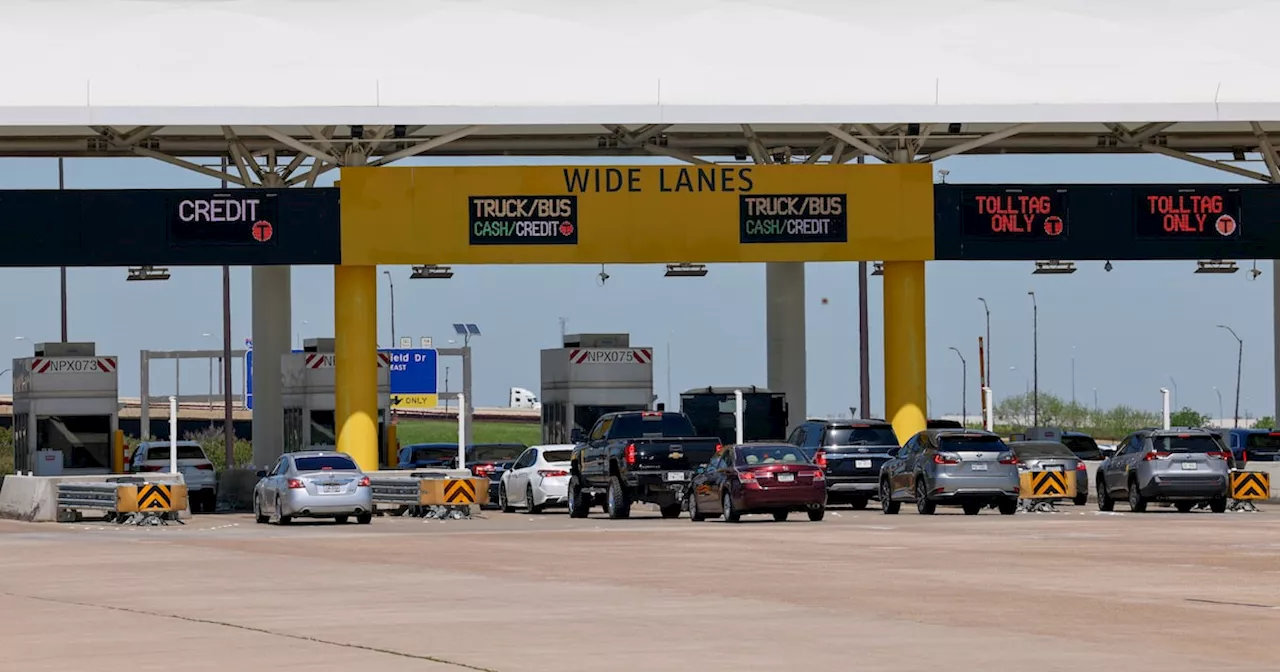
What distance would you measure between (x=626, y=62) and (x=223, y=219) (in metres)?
8.15

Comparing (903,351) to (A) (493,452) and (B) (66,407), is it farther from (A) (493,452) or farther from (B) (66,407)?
(B) (66,407)

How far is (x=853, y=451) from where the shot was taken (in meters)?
41.5

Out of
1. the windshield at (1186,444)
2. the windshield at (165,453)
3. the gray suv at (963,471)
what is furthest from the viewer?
the windshield at (165,453)

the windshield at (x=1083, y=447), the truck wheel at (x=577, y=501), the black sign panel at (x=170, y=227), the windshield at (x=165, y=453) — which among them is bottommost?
the truck wheel at (x=577, y=501)

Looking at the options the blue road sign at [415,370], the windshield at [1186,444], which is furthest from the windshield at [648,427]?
the blue road sign at [415,370]

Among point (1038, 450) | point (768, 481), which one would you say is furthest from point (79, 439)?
point (768, 481)

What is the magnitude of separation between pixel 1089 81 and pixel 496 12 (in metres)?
11.5

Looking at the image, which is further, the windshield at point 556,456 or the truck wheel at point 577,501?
the windshield at point 556,456

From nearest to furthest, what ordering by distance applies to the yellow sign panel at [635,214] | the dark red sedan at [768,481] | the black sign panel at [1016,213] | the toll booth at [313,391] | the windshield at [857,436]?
the dark red sedan at [768,481], the windshield at [857,436], the yellow sign panel at [635,214], the black sign panel at [1016,213], the toll booth at [313,391]

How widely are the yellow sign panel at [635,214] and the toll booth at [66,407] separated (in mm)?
10872

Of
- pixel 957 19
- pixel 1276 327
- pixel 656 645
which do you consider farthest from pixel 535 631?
pixel 1276 327

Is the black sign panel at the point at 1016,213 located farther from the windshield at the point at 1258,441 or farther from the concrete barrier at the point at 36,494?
the windshield at the point at 1258,441

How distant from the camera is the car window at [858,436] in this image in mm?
41344

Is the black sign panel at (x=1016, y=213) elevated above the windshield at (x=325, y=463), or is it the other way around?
the black sign panel at (x=1016, y=213)
